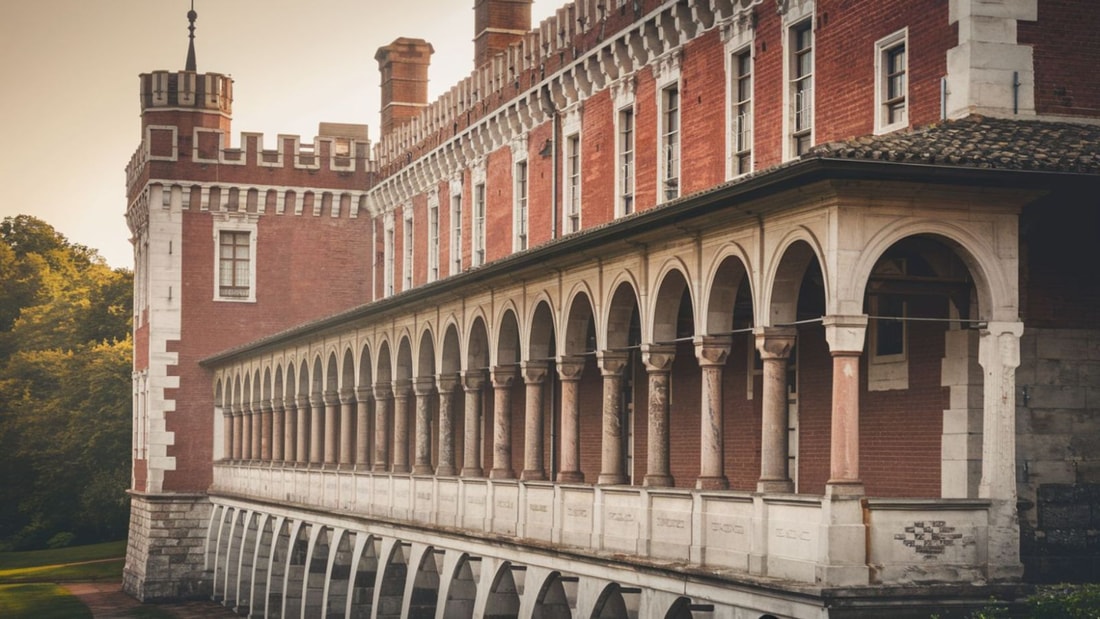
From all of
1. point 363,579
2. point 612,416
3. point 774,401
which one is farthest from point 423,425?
point 774,401

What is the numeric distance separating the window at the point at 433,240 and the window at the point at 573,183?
1133 cm

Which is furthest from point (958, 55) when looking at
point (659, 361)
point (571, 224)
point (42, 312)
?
point (42, 312)

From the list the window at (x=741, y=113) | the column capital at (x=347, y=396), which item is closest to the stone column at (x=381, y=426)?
the column capital at (x=347, y=396)

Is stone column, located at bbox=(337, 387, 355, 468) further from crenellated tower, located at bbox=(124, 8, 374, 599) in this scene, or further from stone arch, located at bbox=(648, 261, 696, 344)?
stone arch, located at bbox=(648, 261, 696, 344)

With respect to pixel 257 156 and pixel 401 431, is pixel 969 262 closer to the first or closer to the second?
pixel 401 431

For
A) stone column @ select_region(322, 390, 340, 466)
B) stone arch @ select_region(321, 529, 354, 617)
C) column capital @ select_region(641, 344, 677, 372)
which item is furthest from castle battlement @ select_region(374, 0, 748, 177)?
stone arch @ select_region(321, 529, 354, 617)

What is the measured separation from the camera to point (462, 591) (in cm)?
3158

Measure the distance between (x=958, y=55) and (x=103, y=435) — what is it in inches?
2498

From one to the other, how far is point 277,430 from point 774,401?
3053 cm

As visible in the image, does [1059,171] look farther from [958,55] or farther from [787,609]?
[787,609]

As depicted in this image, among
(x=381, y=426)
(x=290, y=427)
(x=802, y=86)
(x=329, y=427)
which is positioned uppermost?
A: (x=802, y=86)

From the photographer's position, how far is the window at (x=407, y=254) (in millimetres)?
52719

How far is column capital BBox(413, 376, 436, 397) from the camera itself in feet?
118

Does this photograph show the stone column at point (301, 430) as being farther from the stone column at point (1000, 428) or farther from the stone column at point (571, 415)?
the stone column at point (1000, 428)
